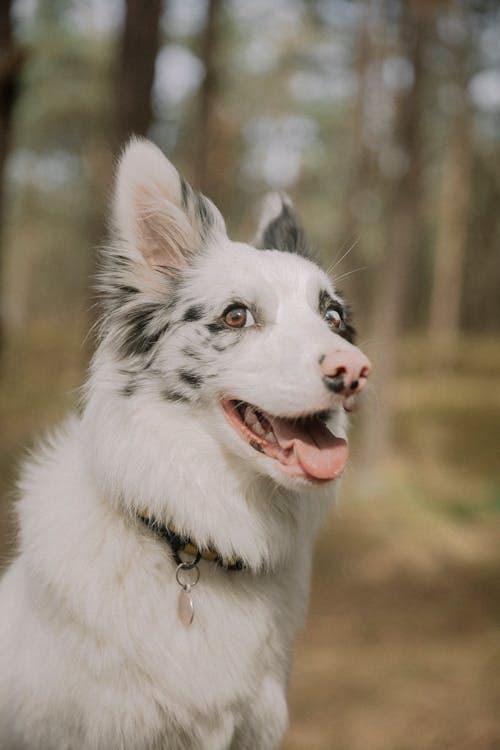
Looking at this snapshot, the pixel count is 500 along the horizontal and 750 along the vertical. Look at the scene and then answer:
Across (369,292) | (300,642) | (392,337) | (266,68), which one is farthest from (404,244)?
(369,292)

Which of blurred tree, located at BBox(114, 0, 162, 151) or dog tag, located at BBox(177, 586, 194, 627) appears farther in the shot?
blurred tree, located at BBox(114, 0, 162, 151)

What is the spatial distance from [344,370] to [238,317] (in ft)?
1.84

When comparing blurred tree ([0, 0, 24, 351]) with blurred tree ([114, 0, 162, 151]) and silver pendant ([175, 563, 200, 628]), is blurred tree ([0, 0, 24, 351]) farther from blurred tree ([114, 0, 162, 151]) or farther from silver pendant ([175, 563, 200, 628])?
silver pendant ([175, 563, 200, 628])

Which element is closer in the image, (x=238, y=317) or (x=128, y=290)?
(x=238, y=317)

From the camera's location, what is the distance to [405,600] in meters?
7.21

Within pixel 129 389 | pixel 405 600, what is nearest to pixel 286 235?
pixel 129 389

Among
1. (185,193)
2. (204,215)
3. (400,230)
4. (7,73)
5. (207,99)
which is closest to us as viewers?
(185,193)

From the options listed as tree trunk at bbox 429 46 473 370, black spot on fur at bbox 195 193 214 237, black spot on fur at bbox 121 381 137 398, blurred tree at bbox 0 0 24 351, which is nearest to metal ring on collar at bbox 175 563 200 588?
black spot on fur at bbox 121 381 137 398

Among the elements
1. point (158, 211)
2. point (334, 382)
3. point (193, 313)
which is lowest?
point (334, 382)

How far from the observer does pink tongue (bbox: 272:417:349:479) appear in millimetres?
2449

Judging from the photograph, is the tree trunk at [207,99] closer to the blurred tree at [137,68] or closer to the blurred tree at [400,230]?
the blurred tree at [400,230]

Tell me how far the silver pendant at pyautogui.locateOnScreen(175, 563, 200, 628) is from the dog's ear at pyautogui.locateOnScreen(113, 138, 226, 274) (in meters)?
1.17

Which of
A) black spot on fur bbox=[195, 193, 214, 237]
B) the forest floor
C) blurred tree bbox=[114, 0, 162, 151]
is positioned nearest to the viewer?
black spot on fur bbox=[195, 193, 214, 237]

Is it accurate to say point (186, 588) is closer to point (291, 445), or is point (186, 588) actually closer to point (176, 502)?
point (176, 502)
